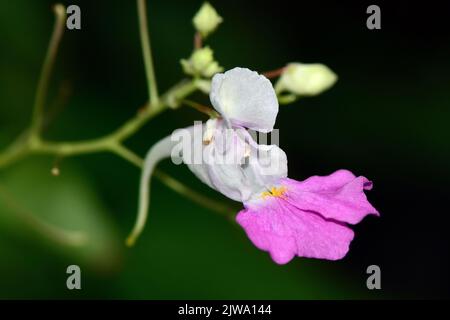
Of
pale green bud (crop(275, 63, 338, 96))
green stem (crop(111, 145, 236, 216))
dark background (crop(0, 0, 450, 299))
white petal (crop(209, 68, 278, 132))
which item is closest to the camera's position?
white petal (crop(209, 68, 278, 132))

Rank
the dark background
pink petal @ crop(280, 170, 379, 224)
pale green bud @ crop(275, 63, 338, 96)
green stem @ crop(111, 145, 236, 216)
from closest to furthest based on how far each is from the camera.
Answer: pink petal @ crop(280, 170, 379, 224) < pale green bud @ crop(275, 63, 338, 96) < green stem @ crop(111, 145, 236, 216) < the dark background

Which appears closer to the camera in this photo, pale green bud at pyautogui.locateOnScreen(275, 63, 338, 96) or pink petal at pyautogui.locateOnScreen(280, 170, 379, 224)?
pink petal at pyautogui.locateOnScreen(280, 170, 379, 224)

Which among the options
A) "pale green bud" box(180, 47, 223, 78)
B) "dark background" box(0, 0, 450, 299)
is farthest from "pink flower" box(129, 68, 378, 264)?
"dark background" box(0, 0, 450, 299)

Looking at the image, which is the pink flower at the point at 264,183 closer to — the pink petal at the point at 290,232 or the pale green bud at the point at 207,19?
the pink petal at the point at 290,232

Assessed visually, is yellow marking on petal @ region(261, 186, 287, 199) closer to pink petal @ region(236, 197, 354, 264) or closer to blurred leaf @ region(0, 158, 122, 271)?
pink petal @ region(236, 197, 354, 264)

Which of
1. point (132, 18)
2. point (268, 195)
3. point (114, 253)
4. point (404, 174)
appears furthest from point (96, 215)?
point (404, 174)

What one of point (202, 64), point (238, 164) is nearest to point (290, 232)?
point (238, 164)

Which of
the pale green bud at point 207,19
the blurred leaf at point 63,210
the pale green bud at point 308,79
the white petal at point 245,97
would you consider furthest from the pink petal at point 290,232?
the blurred leaf at point 63,210
